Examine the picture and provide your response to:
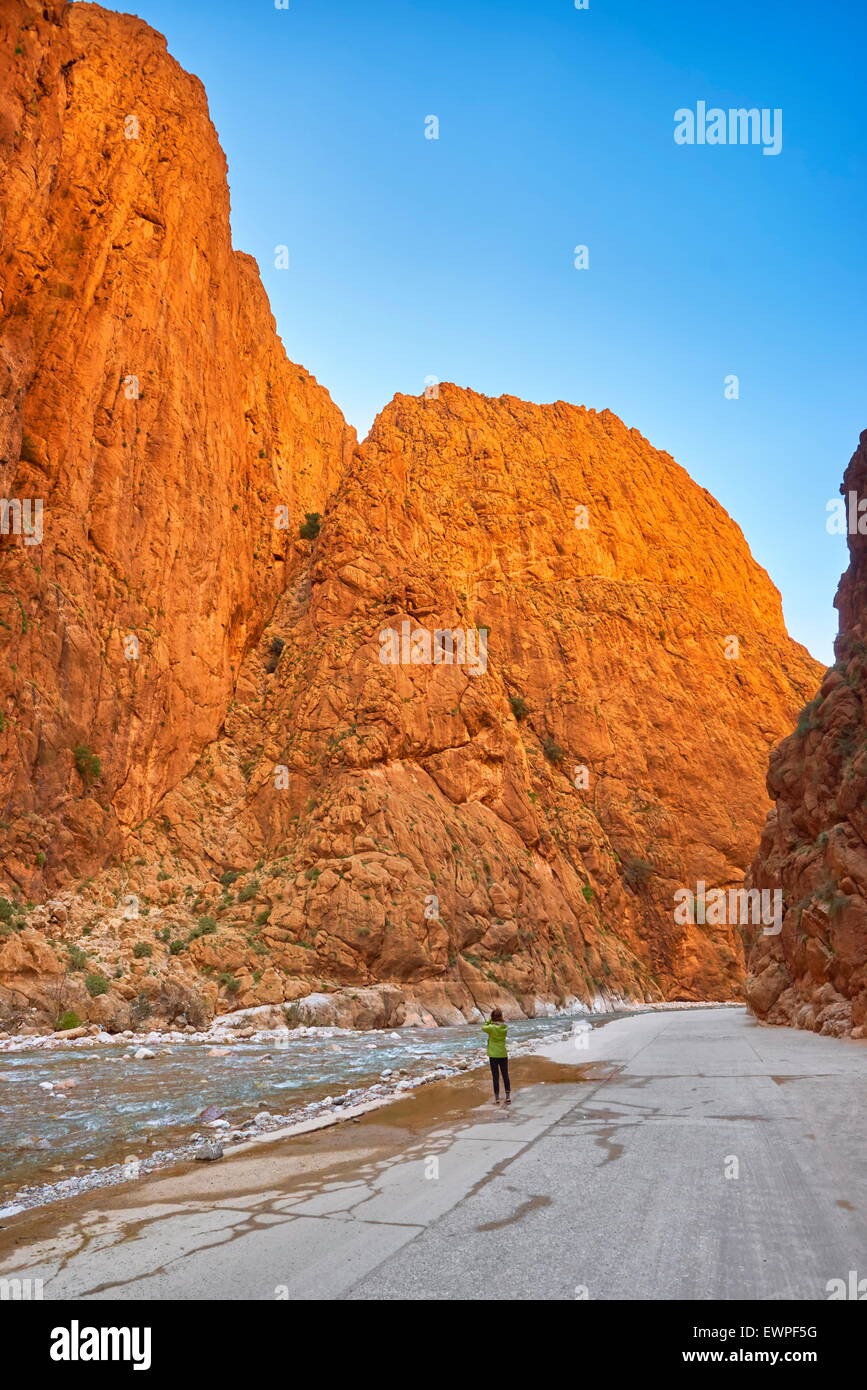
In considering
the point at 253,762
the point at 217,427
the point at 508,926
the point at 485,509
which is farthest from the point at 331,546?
the point at 485,509

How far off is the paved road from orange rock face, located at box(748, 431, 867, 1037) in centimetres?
1018

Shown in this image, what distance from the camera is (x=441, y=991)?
36.1 m

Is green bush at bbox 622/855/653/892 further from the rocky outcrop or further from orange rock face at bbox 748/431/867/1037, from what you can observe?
orange rock face at bbox 748/431/867/1037

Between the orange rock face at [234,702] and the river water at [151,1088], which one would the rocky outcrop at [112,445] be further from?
the river water at [151,1088]

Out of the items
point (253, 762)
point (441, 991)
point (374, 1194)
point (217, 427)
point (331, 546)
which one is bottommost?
point (441, 991)

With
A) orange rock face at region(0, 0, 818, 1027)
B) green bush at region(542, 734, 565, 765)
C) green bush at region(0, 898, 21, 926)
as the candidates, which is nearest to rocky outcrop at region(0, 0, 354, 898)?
orange rock face at region(0, 0, 818, 1027)

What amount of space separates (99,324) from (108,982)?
30.2 m

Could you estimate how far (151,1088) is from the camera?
1427 centimetres

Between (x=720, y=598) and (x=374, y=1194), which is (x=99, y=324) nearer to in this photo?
(x=374, y=1194)

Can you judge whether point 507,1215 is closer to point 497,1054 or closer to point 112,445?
point 497,1054

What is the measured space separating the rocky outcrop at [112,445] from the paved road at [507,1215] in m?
25.7

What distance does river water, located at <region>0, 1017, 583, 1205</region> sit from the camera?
31.0 ft

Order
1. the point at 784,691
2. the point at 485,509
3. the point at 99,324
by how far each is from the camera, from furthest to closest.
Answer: the point at 485,509
the point at 784,691
the point at 99,324

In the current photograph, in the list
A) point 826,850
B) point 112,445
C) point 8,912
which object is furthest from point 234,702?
point 826,850
